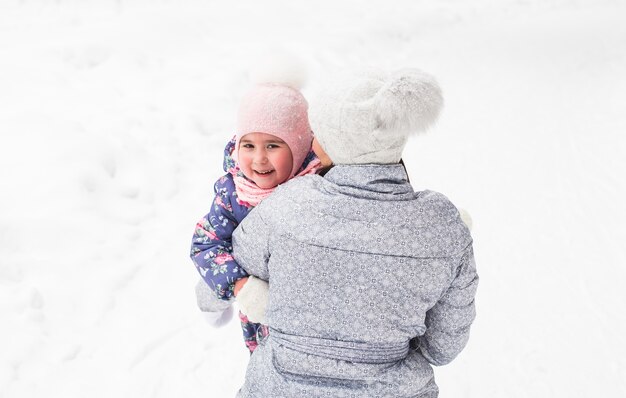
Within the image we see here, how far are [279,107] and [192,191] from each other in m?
2.83

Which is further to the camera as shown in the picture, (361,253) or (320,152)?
(320,152)

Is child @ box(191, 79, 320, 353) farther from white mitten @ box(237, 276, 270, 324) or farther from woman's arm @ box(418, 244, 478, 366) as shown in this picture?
woman's arm @ box(418, 244, 478, 366)

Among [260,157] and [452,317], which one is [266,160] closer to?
[260,157]

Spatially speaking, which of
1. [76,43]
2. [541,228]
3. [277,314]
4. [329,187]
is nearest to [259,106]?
[329,187]

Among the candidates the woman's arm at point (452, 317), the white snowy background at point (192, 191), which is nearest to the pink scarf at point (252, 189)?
the white snowy background at point (192, 191)

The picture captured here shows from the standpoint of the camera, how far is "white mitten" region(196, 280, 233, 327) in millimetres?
2072

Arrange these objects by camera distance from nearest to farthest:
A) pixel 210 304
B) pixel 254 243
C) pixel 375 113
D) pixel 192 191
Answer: pixel 375 113 < pixel 254 243 < pixel 210 304 < pixel 192 191

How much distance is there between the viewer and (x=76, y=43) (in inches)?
256

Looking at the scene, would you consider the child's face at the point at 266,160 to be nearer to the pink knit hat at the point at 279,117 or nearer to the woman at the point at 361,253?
the pink knit hat at the point at 279,117

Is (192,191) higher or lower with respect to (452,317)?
lower

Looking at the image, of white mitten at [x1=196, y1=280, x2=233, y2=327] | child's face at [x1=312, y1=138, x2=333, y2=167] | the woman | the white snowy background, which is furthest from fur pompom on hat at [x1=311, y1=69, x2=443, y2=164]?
white mitten at [x1=196, y1=280, x2=233, y2=327]

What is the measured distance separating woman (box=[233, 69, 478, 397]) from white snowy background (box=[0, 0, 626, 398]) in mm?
346

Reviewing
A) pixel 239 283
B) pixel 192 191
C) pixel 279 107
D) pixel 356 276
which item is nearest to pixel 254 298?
pixel 239 283

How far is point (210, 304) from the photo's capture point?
212cm
